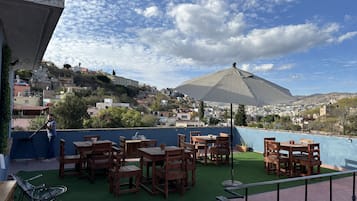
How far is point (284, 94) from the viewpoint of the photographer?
5.61 meters

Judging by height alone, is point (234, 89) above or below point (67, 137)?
above

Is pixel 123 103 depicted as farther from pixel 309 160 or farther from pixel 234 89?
pixel 234 89

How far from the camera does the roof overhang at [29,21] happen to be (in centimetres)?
253

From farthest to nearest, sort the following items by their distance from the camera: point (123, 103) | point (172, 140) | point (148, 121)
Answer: point (123, 103) → point (148, 121) → point (172, 140)

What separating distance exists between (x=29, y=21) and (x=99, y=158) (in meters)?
3.46

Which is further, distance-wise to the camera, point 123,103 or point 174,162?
point 123,103

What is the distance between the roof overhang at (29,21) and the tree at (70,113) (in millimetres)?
12321

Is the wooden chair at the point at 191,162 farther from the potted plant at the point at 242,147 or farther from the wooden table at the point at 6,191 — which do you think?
the potted plant at the point at 242,147

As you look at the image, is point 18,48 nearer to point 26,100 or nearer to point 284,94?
point 284,94

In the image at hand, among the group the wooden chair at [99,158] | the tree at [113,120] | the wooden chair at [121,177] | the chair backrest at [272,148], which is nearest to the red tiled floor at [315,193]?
the chair backrest at [272,148]

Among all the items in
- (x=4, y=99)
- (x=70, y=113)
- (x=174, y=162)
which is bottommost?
(x=174, y=162)

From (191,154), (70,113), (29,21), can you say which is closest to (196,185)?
(191,154)

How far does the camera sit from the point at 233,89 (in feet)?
16.4

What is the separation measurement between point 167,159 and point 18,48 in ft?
12.4
